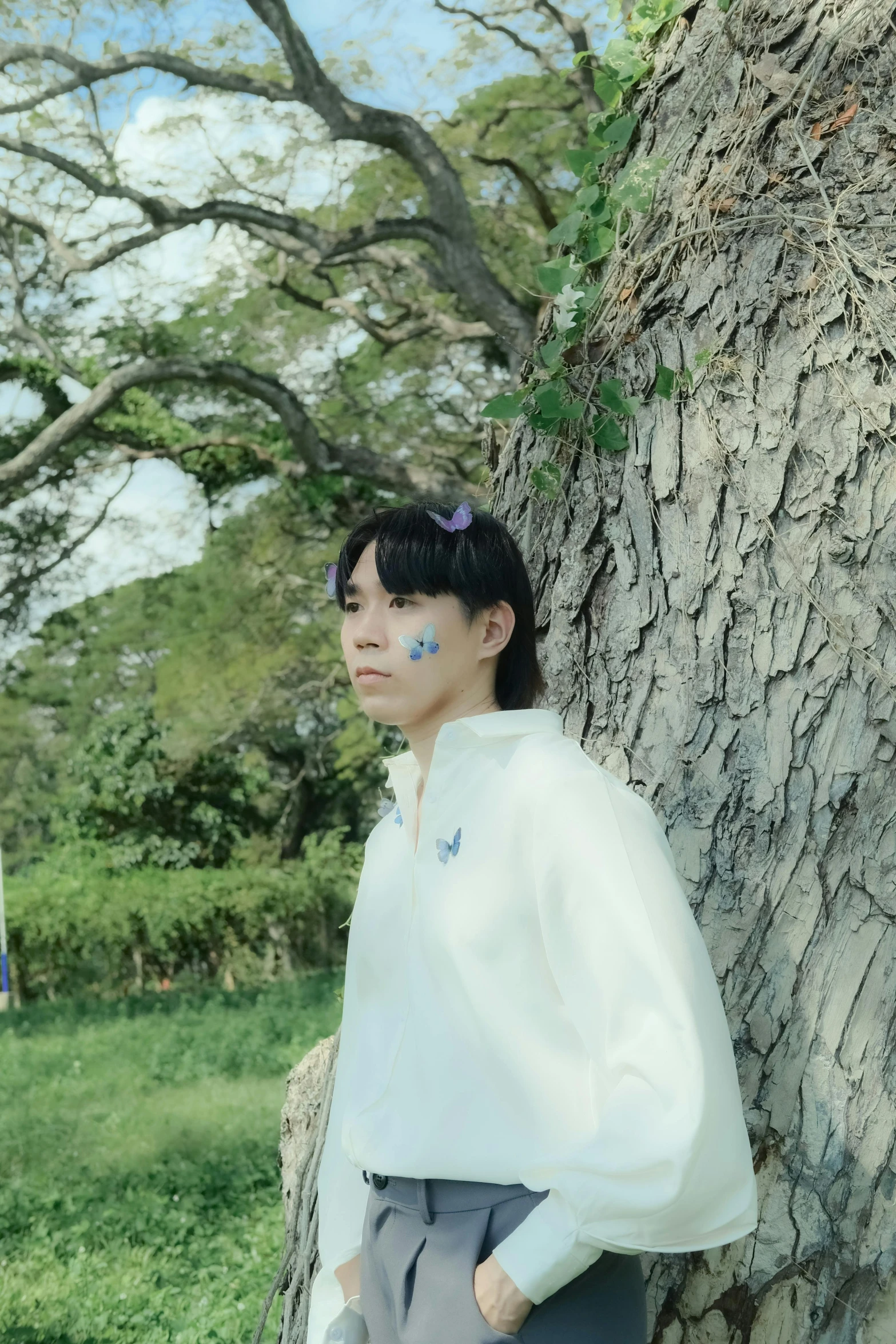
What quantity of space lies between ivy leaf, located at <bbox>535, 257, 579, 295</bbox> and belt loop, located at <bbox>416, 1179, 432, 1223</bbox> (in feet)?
5.63

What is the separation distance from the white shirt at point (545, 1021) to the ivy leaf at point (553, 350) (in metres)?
0.97

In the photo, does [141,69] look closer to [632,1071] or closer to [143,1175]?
[143,1175]

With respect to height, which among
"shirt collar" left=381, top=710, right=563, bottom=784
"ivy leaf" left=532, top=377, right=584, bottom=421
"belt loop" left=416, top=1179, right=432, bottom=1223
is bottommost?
"belt loop" left=416, top=1179, right=432, bottom=1223

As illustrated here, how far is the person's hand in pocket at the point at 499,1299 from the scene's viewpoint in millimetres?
1381

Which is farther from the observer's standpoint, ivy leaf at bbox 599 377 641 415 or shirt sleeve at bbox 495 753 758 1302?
ivy leaf at bbox 599 377 641 415

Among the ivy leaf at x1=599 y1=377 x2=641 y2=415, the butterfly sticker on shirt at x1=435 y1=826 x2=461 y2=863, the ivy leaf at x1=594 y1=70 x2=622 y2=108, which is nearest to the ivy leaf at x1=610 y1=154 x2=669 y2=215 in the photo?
the ivy leaf at x1=594 y1=70 x2=622 y2=108

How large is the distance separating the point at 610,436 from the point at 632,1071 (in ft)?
4.20

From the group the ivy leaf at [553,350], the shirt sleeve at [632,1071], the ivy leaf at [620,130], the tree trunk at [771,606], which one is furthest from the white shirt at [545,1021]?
the ivy leaf at [620,130]

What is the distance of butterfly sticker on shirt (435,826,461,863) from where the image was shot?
63.2 inches

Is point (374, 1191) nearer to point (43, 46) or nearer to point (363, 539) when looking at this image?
point (363, 539)

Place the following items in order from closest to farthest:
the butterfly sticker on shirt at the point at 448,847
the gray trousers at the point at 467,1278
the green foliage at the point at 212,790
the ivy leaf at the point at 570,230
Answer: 1. the gray trousers at the point at 467,1278
2. the butterfly sticker on shirt at the point at 448,847
3. the ivy leaf at the point at 570,230
4. the green foliage at the point at 212,790

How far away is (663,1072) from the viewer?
4.35ft

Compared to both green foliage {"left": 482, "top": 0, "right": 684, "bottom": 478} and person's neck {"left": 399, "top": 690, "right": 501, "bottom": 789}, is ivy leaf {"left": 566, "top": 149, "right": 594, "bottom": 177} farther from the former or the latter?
person's neck {"left": 399, "top": 690, "right": 501, "bottom": 789}

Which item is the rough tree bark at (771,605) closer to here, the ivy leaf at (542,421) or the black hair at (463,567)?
the ivy leaf at (542,421)
